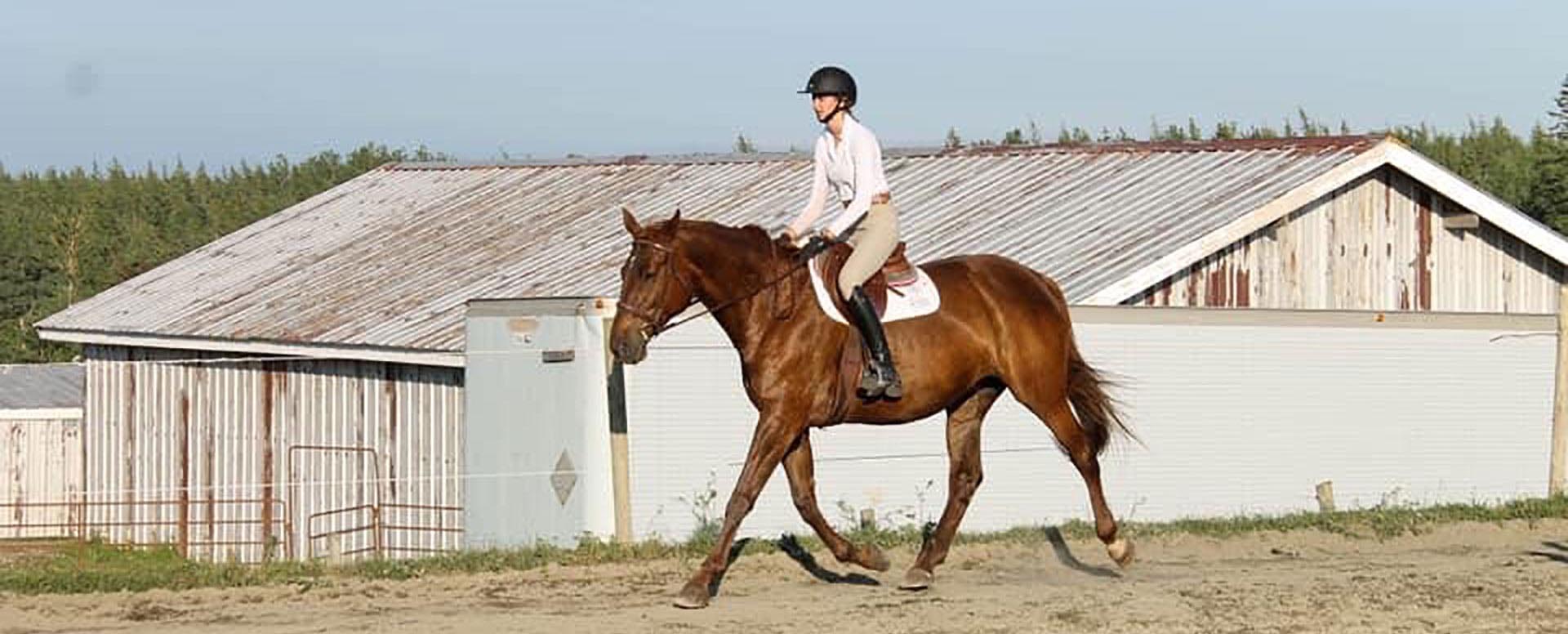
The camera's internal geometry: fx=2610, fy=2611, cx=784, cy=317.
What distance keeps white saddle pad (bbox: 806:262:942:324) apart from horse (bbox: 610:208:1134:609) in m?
0.04

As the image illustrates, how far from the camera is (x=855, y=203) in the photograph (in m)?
12.7

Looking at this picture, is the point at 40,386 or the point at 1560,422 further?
the point at 40,386

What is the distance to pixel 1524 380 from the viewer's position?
22.8 m

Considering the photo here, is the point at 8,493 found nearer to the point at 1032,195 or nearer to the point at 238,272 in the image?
the point at 238,272

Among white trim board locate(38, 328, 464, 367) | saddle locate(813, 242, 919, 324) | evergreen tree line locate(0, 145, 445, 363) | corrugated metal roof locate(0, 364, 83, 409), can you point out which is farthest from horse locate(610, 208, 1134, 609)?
evergreen tree line locate(0, 145, 445, 363)

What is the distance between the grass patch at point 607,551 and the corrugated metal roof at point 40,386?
21264mm

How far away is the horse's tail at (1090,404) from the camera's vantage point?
14203 millimetres

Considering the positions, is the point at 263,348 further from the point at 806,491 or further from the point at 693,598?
the point at 693,598

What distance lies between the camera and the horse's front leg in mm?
12359

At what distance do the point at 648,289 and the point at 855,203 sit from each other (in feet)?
4.11

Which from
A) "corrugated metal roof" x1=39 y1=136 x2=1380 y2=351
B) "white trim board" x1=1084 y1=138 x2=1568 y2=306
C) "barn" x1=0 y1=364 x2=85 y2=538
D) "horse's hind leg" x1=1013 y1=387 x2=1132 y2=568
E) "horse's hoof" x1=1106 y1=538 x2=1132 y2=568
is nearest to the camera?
"horse's hind leg" x1=1013 y1=387 x2=1132 y2=568

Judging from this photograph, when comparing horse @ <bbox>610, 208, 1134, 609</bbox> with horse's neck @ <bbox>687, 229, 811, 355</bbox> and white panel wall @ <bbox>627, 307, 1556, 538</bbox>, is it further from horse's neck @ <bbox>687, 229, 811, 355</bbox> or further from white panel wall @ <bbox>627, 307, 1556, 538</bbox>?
white panel wall @ <bbox>627, 307, 1556, 538</bbox>

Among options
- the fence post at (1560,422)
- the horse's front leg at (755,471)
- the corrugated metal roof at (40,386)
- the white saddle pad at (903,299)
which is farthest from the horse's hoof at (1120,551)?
the corrugated metal roof at (40,386)

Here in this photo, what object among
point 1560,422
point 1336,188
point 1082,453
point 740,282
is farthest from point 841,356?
point 1336,188
